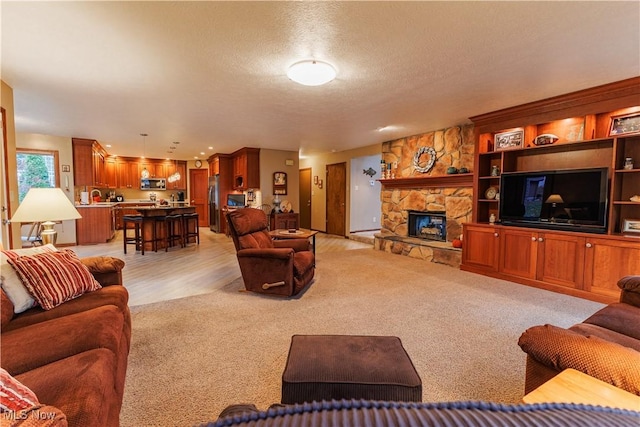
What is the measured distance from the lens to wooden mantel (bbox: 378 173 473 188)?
16.5ft

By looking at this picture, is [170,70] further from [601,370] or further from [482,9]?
[601,370]

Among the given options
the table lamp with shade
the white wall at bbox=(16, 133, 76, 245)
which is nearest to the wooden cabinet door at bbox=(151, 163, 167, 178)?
the white wall at bbox=(16, 133, 76, 245)

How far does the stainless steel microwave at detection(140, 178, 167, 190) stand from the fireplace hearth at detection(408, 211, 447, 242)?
8629 mm

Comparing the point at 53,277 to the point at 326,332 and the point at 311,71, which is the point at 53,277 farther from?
the point at 311,71

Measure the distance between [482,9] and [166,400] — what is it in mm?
3145

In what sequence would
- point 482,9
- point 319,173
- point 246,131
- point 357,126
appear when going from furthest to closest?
point 319,173 → point 246,131 → point 357,126 → point 482,9

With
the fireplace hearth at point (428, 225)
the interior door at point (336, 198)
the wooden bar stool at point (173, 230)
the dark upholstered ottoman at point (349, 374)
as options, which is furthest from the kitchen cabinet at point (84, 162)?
the dark upholstered ottoman at point (349, 374)

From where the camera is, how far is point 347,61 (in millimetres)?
2701

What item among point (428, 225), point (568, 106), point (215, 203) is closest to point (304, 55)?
point (568, 106)

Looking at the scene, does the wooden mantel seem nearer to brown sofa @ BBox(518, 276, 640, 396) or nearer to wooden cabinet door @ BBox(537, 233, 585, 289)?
wooden cabinet door @ BBox(537, 233, 585, 289)

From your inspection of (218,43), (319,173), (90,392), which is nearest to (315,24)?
(218,43)

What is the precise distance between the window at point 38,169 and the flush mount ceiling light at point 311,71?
6705 millimetres

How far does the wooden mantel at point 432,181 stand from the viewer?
5016mm

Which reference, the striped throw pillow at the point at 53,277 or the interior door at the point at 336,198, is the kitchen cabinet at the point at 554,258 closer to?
the interior door at the point at 336,198
